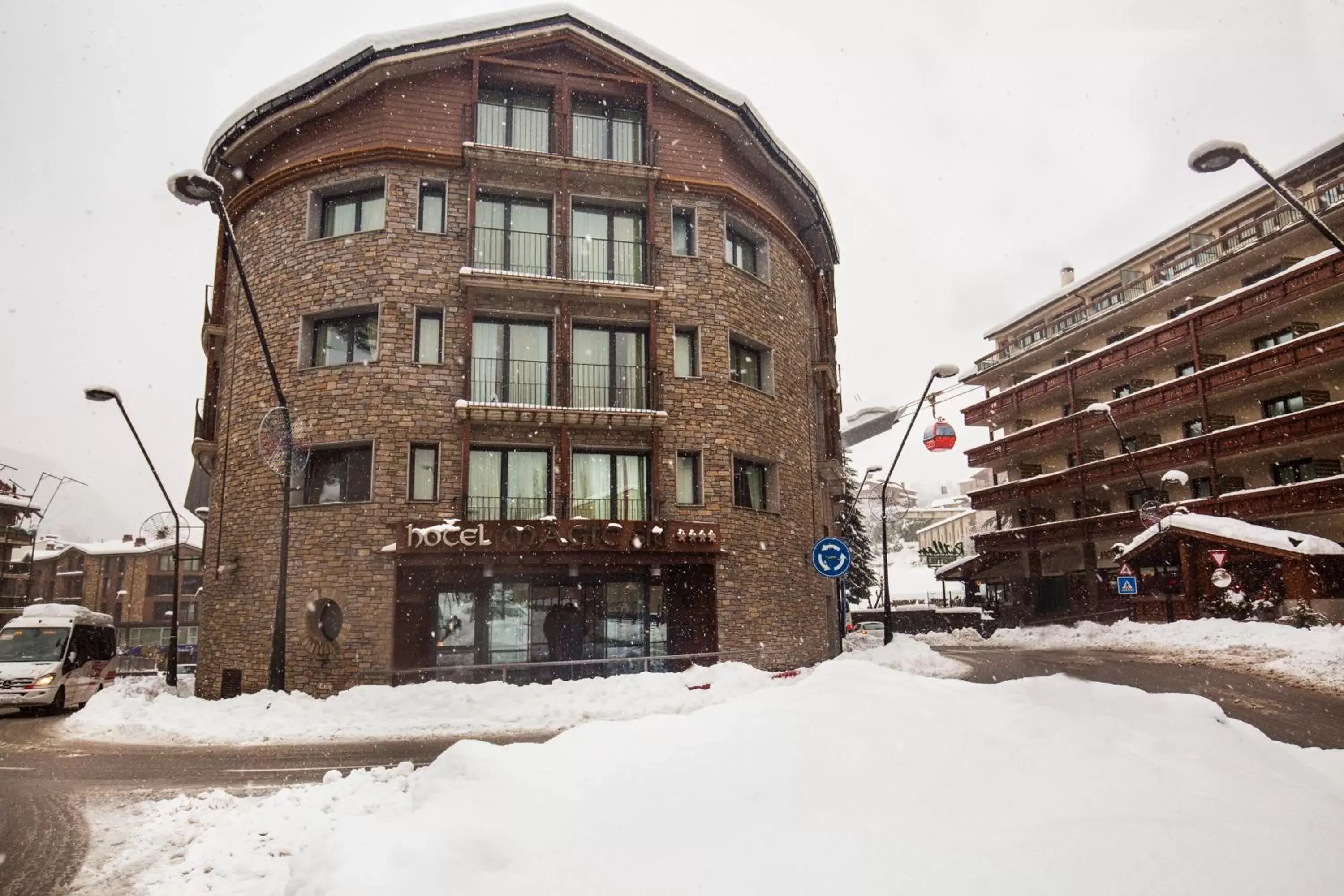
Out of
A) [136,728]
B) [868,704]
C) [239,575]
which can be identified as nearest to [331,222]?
[239,575]

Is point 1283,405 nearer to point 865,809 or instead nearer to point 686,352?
point 686,352

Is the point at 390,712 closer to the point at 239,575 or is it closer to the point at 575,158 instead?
the point at 239,575

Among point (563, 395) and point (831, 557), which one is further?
point (563, 395)

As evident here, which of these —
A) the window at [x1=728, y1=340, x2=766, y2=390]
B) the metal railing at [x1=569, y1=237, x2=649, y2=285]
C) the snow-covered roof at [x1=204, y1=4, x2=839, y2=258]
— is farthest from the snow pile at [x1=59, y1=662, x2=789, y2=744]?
the snow-covered roof at [x1=204, y1=4, x2=839, y2=258]

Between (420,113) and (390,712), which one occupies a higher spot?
(420,113)

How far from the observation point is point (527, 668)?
1809cm

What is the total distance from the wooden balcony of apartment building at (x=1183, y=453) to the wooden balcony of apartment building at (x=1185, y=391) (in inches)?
55.5

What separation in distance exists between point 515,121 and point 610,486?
31.8 feet

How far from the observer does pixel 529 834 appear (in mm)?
3740

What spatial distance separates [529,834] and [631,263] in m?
18.6

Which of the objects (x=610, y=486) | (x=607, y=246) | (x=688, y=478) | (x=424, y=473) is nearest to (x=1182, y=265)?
(x=688, y=478)

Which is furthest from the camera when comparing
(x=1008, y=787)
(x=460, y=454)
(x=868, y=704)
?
(x=460, y=454)

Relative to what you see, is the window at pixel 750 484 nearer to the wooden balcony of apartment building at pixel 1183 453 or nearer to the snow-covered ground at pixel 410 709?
the snow-covered ground at pixel 410 709

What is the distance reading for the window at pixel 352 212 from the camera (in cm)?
2025
